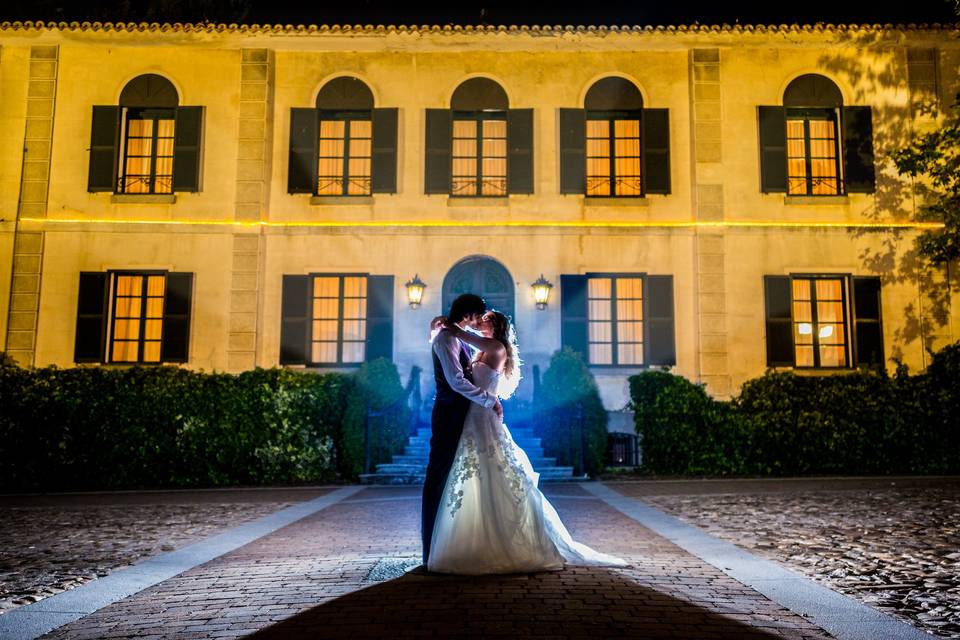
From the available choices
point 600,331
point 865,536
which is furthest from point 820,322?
point 865,536

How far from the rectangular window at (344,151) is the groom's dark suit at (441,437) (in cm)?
1064

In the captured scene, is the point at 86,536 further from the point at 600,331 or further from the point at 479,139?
the point at 479,139

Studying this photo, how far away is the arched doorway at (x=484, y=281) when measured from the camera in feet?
49.4

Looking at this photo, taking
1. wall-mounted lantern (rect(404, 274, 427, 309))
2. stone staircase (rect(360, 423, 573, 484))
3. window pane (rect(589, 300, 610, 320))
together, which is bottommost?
stone staircase (rect(360, 423, 573, 484))

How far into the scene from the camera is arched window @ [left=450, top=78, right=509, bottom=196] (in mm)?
15391

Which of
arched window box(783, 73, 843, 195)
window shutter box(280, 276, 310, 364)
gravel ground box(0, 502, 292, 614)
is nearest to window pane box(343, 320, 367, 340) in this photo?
window shutter box(280, 276, 310, 364)

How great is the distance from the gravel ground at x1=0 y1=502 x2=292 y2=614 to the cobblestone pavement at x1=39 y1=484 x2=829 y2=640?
0.81m

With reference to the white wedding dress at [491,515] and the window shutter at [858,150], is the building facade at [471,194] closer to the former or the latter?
the window shutter at [858,150]

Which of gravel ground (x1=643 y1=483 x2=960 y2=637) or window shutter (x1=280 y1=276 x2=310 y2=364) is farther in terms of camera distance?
window shutter (x1=280 y1=276 x2=310 y2=364)

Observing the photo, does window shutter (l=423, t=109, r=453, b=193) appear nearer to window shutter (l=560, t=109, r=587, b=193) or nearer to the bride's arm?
window shutter (l=560, t=109, r=587, b=193)

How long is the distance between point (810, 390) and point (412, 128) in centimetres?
868

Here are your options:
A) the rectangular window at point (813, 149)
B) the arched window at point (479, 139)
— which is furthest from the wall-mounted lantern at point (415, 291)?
the rectangular window at point (813, 149)

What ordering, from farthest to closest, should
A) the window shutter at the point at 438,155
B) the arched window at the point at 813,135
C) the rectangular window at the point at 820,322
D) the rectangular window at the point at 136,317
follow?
1. the arched window at the point at 813,135
2. the window shutter at the point at 438,155
3. the rectangular window at the point at 820,322
4. the rectangular window at the point at 136,317

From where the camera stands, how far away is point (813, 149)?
15453 mm
